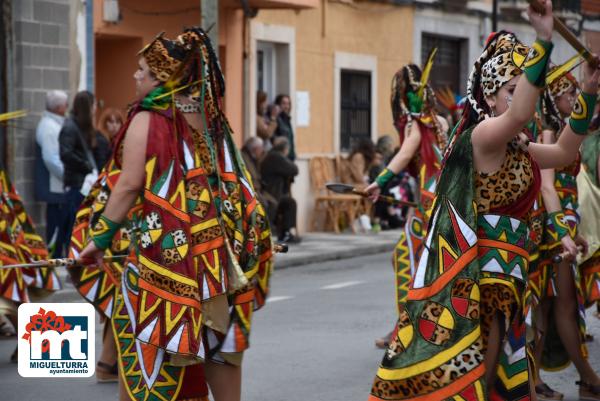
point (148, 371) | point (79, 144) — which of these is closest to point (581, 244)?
point (148, 371)

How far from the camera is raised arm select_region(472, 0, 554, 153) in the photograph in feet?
15.6

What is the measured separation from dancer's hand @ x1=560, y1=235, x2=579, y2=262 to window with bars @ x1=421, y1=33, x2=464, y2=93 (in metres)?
19.5

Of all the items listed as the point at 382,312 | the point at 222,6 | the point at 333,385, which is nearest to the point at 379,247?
the point at 222,6

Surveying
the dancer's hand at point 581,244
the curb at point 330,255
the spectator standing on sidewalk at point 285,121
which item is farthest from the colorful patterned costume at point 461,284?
the spectator standing on sidewalk at point 285,121

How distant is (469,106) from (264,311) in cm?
644

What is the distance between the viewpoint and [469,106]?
5.54 metres

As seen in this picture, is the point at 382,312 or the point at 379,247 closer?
the point at 382,312

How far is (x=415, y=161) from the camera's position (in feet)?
31.4

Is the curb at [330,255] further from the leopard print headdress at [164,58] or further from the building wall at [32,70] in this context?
the leopard print headdress at [164,58]

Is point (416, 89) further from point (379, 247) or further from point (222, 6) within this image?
point (222, 6)

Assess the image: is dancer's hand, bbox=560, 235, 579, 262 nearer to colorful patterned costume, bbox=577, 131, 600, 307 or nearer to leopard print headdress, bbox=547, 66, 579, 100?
leopard print headdress, bbox=547, 66, 579, 100

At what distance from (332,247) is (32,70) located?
4999 millimetres

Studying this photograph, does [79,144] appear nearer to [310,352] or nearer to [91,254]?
[310,352]

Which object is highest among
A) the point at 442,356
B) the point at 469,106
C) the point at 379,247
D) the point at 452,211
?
the point at 469,106
